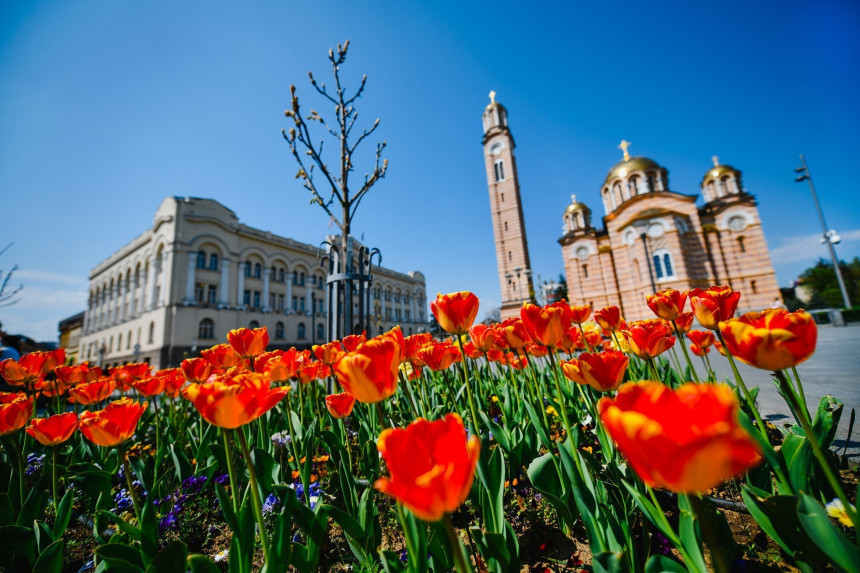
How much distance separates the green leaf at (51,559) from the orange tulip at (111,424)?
0.28 meters

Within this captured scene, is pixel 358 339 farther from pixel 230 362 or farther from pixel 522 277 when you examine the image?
pixel 522 277

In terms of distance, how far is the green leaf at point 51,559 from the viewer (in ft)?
3.27

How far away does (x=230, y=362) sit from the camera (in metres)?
1.89

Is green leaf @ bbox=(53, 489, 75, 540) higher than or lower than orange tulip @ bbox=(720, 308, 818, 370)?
lower

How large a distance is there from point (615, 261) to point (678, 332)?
86.4 feet

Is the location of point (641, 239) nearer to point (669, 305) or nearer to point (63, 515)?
point (669, 305)

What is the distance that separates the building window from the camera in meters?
22.4

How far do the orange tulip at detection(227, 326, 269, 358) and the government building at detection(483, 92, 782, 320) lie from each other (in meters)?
23.1

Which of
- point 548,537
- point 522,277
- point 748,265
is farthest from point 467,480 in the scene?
point 748,265

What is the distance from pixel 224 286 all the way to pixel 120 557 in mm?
28016

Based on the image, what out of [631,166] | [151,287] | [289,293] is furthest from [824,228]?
[151,287]

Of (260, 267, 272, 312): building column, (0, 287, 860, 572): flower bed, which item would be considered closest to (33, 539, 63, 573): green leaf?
(0, 287, 860, 572): flower bed

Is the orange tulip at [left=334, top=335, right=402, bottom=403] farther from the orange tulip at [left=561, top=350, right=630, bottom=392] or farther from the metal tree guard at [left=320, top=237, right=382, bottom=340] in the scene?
the metal tree guard at [left=320, top=237, right=382, bottom=340]

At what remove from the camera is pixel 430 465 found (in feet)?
2.09
